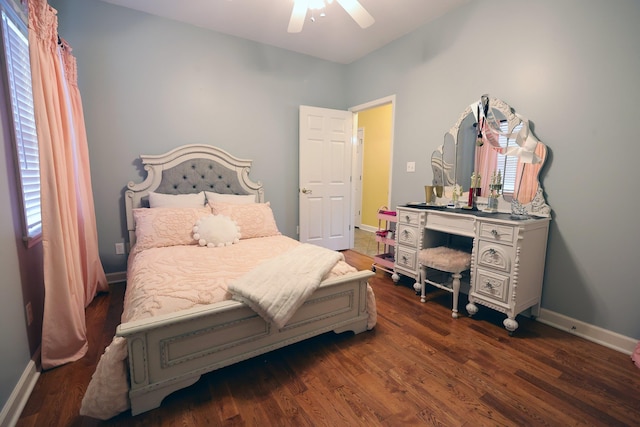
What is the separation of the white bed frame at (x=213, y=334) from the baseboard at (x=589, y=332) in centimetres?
149

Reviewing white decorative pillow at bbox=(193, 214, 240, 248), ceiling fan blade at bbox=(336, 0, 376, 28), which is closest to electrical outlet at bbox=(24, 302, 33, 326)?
white decorative pillow at bbox=(193, 214, 240, 248)

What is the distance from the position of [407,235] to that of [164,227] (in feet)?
7.39

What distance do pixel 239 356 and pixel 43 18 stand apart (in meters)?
2.26

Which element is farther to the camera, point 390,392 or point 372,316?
point 372,316

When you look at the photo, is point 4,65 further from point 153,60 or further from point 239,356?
point 239,356

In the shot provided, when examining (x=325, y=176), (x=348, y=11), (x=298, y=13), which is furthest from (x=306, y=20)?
(x=325, y=176)

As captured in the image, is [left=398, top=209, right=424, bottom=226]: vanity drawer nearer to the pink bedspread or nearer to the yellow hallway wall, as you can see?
the pink bedspread

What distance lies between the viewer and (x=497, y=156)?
8.43ft

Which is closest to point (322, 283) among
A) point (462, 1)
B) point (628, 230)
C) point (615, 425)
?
point (615, 425)

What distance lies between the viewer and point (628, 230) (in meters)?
1.94

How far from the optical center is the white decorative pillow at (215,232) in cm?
253

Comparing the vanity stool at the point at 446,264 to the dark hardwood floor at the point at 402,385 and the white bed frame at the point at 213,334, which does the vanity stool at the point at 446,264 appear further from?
the white bed frame at the point at 213,334

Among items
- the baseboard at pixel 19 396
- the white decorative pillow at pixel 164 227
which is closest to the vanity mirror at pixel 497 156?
the white decorative pillow at pixel 164 227

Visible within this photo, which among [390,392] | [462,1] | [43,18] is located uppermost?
[462,1]
